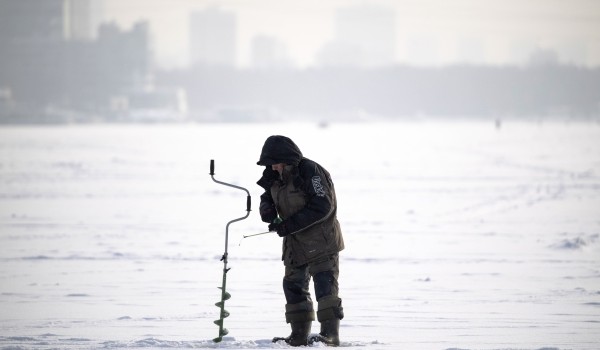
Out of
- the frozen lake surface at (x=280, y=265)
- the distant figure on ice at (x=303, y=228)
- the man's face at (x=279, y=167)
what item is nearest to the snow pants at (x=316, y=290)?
the distant figure on ice at (x=303, y=228)

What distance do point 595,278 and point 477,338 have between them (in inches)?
127

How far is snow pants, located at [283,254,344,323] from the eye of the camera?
22.6ft

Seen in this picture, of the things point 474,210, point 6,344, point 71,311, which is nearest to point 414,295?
point 71,311

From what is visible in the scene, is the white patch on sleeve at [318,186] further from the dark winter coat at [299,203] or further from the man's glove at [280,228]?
the man's glove at [280,228]

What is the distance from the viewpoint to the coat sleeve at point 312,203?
22.1 ft

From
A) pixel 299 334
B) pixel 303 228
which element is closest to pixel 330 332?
pixel 299 334

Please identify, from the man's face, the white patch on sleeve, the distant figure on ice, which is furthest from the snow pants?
the man's face

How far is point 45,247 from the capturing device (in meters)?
12.8

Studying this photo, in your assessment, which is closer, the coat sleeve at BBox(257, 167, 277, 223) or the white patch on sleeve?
the white patch on sleeve

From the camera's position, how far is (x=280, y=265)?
11.4 meters

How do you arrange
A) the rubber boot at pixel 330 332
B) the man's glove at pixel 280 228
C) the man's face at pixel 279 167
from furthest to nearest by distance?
the rubber boot at pixel 330 332 < the man's face at pixel 279 167 < the man's glove at pixel 280 228

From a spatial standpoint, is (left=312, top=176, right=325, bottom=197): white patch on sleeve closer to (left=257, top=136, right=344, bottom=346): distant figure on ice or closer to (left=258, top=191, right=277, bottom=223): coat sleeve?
(left=257, top=136, right=344, bottom=346): distant figure on ice

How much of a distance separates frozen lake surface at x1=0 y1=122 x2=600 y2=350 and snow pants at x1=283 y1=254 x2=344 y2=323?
258 millimetres

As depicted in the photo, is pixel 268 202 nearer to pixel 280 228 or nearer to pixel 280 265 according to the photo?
pixel 280 228
